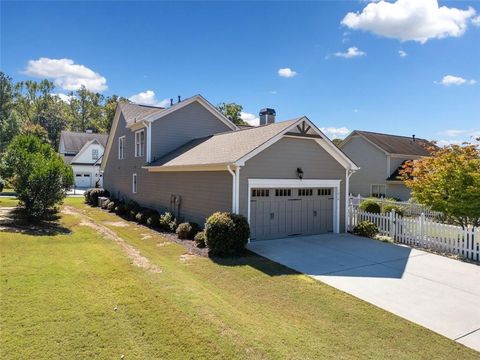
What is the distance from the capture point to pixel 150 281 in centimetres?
793

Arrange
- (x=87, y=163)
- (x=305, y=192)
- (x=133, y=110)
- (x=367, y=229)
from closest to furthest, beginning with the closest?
(x=305, y=192) → (x=367, y=229) → (x=133, y=110) → (x=87, y=163)

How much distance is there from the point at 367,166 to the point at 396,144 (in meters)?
3.97

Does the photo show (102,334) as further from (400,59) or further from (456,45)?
(400,59)

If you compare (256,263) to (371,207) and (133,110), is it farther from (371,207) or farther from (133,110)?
(133,110)

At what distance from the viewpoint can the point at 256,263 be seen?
32.7ft

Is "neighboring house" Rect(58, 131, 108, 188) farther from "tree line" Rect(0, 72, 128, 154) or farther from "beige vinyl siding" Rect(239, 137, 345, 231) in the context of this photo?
"beige vinyl siding" Rect(239, 137, 345, 231)

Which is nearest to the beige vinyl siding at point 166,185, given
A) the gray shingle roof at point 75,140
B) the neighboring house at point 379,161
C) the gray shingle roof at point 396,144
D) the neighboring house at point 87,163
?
the neighboring house at point 379,161

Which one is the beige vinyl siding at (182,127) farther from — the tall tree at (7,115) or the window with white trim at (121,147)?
the tall tree at (7,115)

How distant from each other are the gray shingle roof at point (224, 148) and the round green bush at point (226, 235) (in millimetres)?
2127

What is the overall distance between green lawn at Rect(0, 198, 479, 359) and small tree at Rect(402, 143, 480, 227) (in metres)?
8.26

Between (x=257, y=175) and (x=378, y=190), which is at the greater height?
(x=257, y=175)

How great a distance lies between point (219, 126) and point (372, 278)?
14.7 m

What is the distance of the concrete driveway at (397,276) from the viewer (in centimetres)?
655

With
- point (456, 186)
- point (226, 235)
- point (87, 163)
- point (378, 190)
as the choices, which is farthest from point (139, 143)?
point (87, 163)
